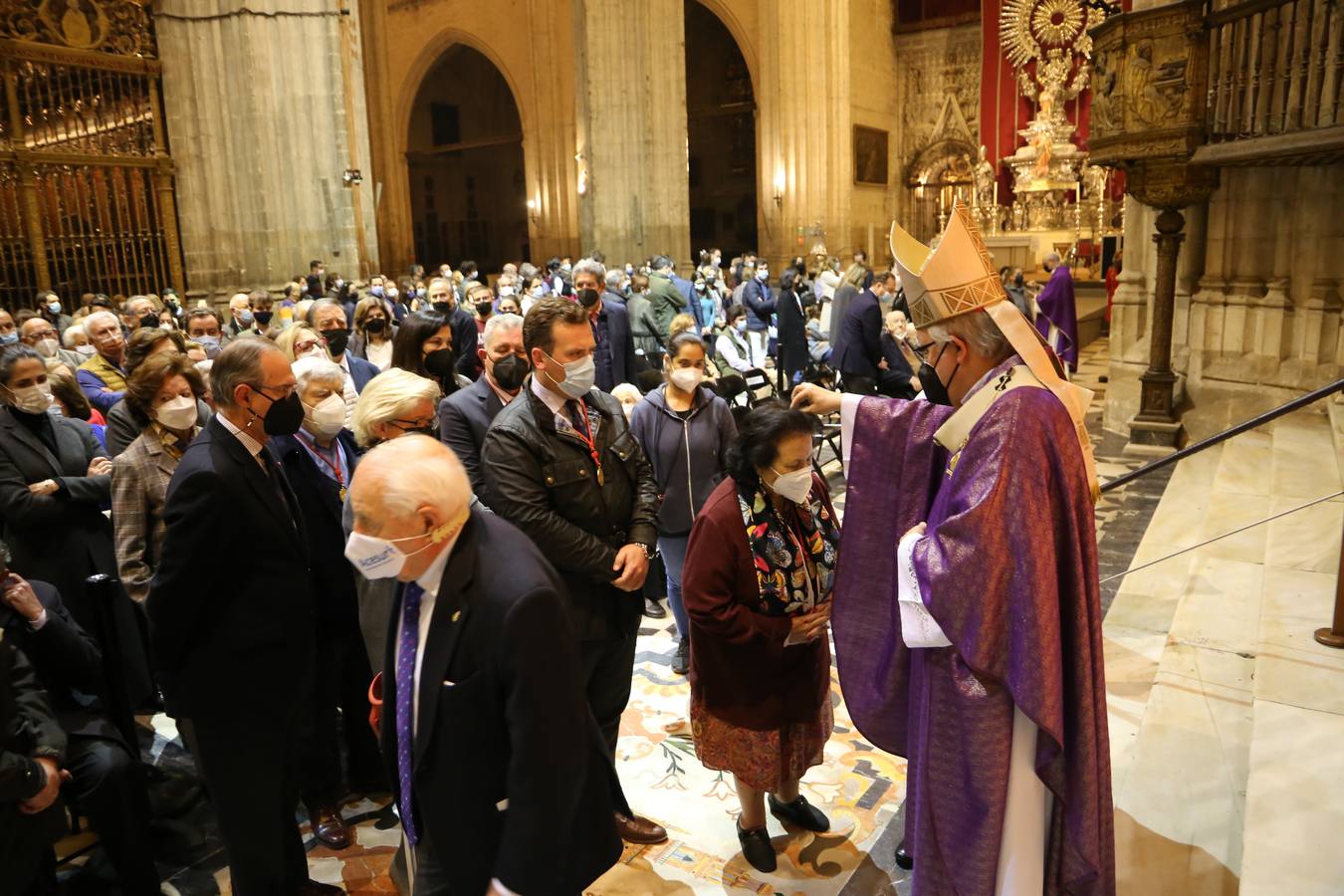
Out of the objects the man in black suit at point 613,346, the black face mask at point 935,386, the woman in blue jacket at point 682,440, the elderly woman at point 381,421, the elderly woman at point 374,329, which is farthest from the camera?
the man in black suit at point 613,346

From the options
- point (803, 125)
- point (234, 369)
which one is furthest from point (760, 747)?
point (803, 125)

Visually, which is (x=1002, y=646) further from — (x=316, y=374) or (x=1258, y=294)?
(x=1258, y=294)

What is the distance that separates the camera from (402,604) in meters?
2.04

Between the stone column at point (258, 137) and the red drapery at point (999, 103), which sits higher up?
the red drapery at point (999, 103)

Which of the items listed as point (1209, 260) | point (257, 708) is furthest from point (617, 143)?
point (257, 708)

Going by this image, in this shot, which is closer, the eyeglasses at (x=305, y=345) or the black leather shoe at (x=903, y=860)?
the black leather shoe at (x=903, y=860)

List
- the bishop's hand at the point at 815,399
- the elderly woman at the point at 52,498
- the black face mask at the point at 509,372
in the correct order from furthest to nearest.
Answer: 1. the elderly woman at the point at 52,498
2. the black face mask at the point at 509,372
3. the bishop's hand at the point at 815,399

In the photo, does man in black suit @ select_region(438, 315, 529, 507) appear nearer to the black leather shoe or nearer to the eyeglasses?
the eyeglasses

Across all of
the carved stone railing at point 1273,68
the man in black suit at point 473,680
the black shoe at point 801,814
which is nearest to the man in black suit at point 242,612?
the man in black suit at point 473,680

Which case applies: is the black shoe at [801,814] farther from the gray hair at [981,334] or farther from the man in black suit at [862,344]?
the man in black suit at [862,344]

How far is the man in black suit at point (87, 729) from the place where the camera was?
9.97 feet

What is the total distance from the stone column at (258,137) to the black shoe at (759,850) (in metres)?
11.9

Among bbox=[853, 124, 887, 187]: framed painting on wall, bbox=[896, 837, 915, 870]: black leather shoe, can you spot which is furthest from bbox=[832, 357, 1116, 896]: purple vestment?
bbox=[853, 124, 887, 187]: framed painting on wall

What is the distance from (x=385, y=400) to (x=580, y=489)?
0.69 meters
